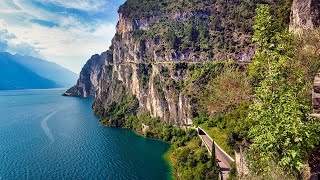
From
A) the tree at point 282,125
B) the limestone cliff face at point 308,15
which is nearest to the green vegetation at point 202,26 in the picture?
the limestone cliff face at point 308,15

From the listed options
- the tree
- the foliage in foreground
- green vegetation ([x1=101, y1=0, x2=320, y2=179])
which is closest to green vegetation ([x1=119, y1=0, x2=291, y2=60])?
green vegetation ([x1=101, y1=0, x2=320, y2=179])

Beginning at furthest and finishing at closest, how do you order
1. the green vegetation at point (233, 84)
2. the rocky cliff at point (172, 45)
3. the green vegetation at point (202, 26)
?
the green vegetation at point (202, 26) < the rocky cliff at point (172, 45) < the green vegetation at point (233, 84)

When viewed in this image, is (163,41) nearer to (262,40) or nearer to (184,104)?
(184,104)

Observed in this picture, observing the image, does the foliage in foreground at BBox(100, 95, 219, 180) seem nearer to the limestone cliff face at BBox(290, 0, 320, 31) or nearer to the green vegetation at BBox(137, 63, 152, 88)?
the green vegetation at BBox(137, 63, 152, 88)

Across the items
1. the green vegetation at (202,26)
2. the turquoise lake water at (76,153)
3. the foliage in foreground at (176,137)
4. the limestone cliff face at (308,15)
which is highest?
the green vegetation at (202,26)

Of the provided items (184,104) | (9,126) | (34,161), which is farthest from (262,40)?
(9,126)

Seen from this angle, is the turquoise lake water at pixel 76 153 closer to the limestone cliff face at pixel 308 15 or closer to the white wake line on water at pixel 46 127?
the white wake line on water at pixel 46 127

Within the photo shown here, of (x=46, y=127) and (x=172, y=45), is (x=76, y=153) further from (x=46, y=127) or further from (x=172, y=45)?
(x=172, y=45)
